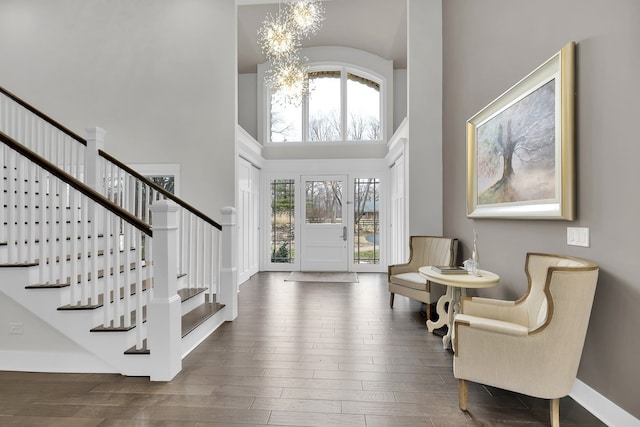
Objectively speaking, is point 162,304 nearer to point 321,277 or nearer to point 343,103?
point 321,277

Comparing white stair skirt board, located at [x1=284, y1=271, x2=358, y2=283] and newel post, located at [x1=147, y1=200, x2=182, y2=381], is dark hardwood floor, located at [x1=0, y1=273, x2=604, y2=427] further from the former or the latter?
white stair skirt board, located at [x1=284, y1=271, x2=358, y2=283]

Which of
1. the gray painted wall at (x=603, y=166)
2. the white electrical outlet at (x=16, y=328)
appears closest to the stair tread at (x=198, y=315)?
the white electrical outlet at (x=16, y=328)

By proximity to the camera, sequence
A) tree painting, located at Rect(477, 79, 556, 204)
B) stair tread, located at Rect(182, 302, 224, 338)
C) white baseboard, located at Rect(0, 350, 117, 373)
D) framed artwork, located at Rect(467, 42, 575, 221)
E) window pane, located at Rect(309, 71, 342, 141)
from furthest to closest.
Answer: window pane, located at Rect(309, 71, 342, 141)
stair tread, located at Rect(182, 302, 224, 338)
white baseboard, located at Rect(0, 350, 117, 373)
tree painting, located at Rect(477, 79, 556, 204)
framed artwork, located at Rect(467, 42, 575, 221)

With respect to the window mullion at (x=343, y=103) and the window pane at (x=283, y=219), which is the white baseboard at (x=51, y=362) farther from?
the window mullion at (x=343, y=103)

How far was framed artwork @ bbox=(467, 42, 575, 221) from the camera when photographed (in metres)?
2.22

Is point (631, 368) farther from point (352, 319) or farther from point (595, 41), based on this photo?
point (352, 319)

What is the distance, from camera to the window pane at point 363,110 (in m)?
7.18

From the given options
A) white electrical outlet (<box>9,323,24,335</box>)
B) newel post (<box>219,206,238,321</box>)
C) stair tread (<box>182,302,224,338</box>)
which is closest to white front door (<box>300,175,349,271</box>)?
newel post (<box>219,206,238,321</box>)

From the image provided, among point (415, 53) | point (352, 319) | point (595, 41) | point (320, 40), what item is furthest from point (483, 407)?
point (320, 40)

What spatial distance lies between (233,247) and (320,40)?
16.4 feet

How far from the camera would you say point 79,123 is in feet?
17.1

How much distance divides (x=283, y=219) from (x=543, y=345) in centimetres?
581

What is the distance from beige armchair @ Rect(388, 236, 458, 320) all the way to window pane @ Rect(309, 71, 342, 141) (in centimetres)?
348

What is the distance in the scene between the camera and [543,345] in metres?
1.90
